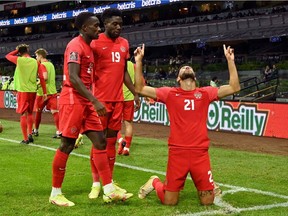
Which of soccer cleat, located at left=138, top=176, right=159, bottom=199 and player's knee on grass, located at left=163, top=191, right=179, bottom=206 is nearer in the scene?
player's knee on grass, located at left=163, top=191, right=179, bottom=206

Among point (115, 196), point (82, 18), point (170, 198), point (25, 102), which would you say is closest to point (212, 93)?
point (170, 198)

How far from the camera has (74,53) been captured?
517cm

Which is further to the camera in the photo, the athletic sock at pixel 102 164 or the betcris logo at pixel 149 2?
the betcris logo at pixel 149 2

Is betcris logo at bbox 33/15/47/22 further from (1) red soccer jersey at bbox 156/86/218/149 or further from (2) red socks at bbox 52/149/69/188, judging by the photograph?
(1) red soccer jersey at bbox 156/86/218/149

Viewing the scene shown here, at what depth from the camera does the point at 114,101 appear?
19.3ft

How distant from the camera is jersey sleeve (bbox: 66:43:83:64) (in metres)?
5.17

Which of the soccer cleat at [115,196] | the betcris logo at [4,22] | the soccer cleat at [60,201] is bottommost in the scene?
the soccer cleat at [60,201]

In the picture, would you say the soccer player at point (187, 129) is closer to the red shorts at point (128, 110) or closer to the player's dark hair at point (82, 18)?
the player's dark hair at point (82, 18)

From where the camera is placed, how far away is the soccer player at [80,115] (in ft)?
17.1

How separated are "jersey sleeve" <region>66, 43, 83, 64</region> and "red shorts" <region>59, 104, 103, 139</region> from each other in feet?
1.60

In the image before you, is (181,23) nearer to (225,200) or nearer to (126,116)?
(126,116)

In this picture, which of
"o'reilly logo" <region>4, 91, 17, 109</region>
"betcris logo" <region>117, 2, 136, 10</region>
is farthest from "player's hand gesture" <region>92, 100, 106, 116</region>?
"betcris logo" <region>117, 2, 136, 10</region>

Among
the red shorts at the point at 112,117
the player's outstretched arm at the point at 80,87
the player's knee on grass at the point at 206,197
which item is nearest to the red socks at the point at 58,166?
the player's outstretched arm at the point at 80,87

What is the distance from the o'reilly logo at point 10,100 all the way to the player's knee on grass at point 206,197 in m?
19.4
